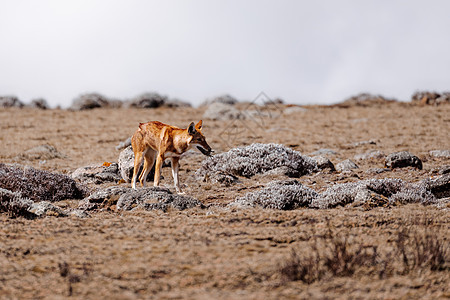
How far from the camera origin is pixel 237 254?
5.11m

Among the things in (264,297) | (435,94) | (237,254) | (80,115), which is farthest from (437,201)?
(435,94)

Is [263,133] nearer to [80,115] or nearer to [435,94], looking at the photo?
[80,115]

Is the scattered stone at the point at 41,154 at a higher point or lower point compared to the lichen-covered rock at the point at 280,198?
higher

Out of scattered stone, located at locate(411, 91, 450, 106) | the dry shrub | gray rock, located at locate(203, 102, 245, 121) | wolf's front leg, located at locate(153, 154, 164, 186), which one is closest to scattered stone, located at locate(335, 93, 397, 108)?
scattered stone, located at locate(411, 91, 450, 106)

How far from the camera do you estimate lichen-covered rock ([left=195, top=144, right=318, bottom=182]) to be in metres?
12.9

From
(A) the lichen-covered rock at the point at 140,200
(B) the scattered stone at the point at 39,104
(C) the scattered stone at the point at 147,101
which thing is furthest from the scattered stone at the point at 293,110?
(A) the lichen-covered rock at the point at 140,200

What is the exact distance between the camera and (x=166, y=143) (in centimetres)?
1011

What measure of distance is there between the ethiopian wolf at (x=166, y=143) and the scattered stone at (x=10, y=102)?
32.4 meters

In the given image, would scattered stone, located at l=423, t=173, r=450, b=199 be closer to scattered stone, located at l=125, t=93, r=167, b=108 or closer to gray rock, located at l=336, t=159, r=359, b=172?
gray rock, located at l=336, t=159, r=359, b=172

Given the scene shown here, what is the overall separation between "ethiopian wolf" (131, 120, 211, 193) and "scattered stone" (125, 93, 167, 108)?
89.4 feet

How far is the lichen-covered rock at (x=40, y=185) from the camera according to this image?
1001 cm

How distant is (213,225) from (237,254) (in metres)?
1.42

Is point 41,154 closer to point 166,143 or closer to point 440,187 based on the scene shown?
point 166,143

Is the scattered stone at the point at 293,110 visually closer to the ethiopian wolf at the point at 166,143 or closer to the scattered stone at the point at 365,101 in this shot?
the scattered stone at the point at 365,101
